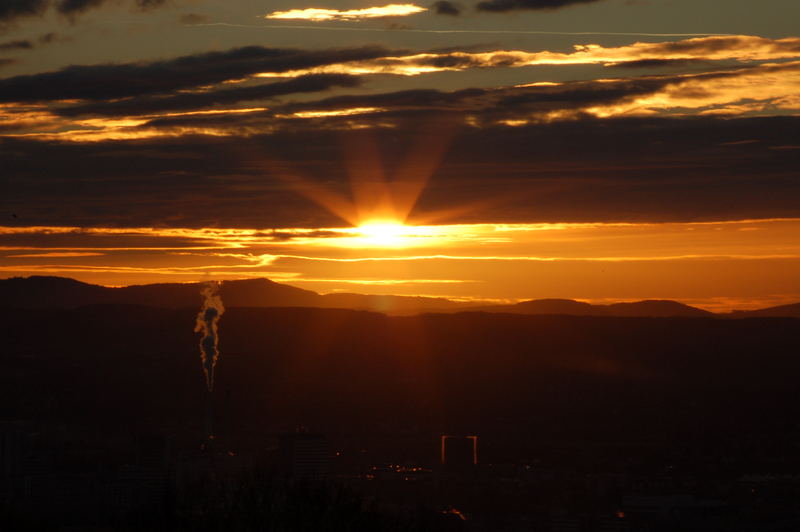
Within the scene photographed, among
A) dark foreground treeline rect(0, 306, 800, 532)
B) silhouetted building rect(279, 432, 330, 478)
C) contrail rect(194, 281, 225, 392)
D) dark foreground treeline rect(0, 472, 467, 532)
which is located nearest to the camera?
dark foreground treeline rect(0, 472, 467, 532)

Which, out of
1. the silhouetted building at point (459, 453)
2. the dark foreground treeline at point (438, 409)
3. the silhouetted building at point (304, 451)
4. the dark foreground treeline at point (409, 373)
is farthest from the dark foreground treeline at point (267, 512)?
the dark foreground treeline at point (409, 373)

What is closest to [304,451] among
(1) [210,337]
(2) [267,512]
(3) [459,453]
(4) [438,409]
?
(1) [210,337]

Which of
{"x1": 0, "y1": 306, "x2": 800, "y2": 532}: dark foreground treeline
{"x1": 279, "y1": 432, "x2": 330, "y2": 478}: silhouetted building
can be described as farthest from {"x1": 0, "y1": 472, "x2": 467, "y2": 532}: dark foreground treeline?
{"x1": 279, "y1": 432, "x2": 330, "y2": 478}: silhouetted building

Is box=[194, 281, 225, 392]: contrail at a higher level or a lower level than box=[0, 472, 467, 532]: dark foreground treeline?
higher

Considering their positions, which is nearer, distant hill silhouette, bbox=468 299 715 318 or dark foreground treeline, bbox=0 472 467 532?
dark foreground treeline, bbox=0 472 467 532

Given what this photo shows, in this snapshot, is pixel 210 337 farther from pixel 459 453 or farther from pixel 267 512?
pixel 267 512

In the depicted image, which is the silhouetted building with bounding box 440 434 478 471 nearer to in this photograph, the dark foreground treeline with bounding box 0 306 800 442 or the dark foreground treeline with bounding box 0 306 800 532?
the dark foreground treeline with bounding box 0 306 800 532

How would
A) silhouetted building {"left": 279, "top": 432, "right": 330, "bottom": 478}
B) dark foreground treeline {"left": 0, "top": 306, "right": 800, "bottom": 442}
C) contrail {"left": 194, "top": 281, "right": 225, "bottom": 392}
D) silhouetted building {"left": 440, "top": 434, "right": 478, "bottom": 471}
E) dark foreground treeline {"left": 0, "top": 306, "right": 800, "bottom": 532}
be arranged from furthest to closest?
dark foreground treeline {"left": 0, "top": 306, "right": 800, "bottom": 442} < silhouetted building {"left": 440, "top": 434, "right": 478, "bottom": 471} < contrail {"left": 194, "top": 281, "right": 225, "bottom": 392} < dark foreground treeline {"left": 0, "top": 306, "right": 800, "bottom": 532} < silhouetted building {"left": 279, "top": 432, "right": 330, "bottom": 478}

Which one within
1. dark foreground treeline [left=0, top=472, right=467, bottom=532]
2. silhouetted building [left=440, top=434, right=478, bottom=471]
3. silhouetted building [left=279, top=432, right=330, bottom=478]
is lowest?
dark foreground treeline [left=0, top=472, right=467, bottom=532]

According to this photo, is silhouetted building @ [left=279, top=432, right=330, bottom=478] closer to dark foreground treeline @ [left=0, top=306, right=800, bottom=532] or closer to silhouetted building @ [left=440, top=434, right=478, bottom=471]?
dark foreground treeline @ [left=0, top=306, right=800, bottom=532]

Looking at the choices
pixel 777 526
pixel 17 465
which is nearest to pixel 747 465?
pixel 777 526
